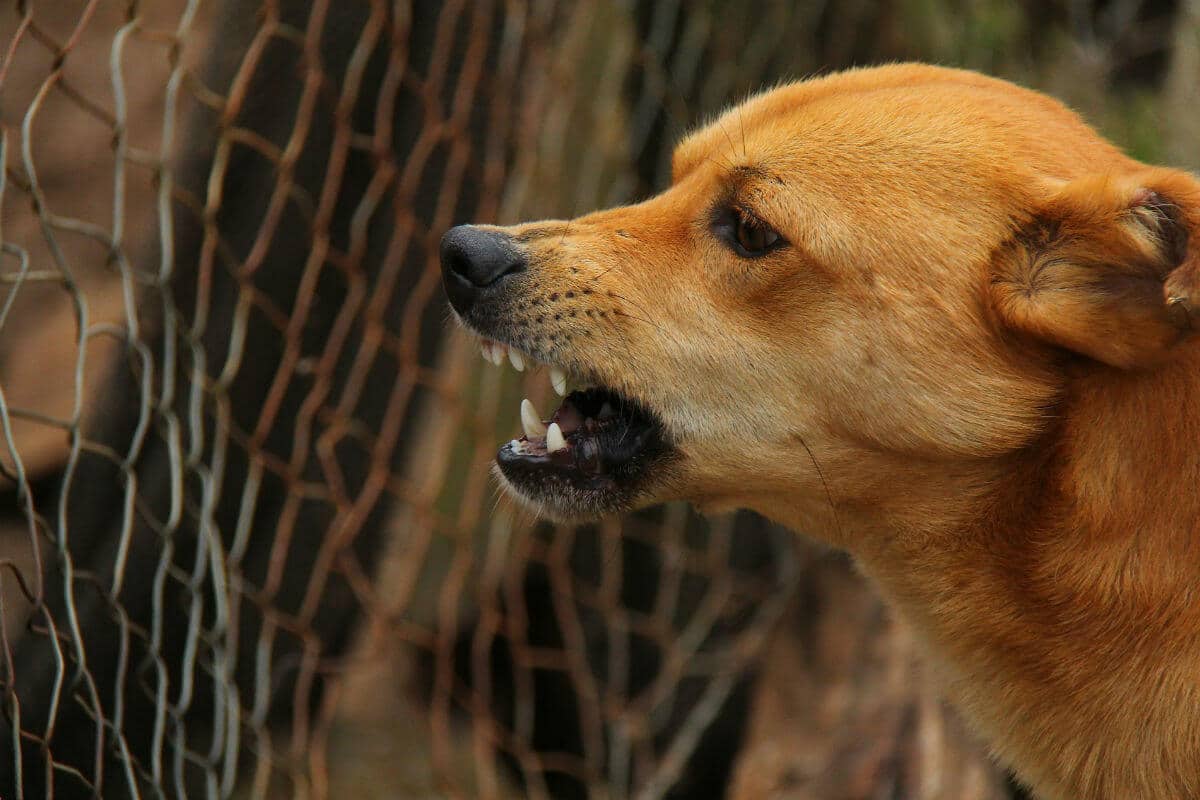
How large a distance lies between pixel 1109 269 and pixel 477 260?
1.30m

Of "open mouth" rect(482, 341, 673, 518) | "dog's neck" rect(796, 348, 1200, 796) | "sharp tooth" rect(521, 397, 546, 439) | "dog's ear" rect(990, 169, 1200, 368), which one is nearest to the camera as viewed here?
"dog's ear" rect(990, 169, 1200, 368)

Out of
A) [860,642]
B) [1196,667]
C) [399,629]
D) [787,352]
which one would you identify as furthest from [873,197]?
[860,642]

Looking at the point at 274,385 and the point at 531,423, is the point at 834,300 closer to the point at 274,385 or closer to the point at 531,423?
the point at 531,423

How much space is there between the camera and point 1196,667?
2.29 m

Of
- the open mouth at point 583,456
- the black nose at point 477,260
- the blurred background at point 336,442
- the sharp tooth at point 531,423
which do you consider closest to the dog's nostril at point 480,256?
the black nose at point 477,260

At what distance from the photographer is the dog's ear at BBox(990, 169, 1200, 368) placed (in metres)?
2.21

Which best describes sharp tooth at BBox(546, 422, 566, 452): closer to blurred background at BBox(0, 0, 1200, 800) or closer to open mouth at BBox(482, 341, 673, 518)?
open mouth at BBox(482, 341, 673, 518)

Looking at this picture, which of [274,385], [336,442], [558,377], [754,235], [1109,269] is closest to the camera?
[1109,269]

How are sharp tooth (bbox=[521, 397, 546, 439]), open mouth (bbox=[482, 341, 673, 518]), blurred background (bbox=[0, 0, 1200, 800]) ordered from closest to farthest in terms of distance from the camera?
open mouth (bbox=[482, 341, 673, 518]) < sharp tooth (bbox=[521, 397, 546, 439]) < blurred background (bbox=[0, 0, 1200, 800])

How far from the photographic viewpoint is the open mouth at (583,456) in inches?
105

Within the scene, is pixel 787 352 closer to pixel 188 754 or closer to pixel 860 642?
pixel 188 754

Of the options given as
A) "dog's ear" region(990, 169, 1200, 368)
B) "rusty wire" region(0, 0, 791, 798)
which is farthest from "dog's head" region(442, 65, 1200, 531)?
"rusty wire" region(0, 0, 791, 798)

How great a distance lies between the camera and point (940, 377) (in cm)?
247

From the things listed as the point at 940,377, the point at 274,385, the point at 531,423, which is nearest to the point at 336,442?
the point at 274,385
